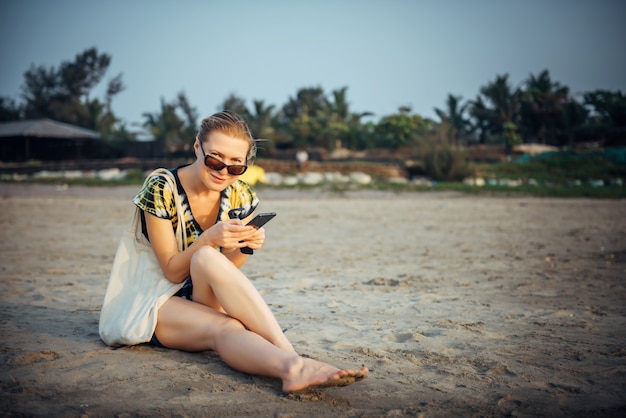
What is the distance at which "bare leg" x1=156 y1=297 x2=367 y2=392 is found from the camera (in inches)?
87.3

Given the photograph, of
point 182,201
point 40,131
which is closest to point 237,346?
point 182,201

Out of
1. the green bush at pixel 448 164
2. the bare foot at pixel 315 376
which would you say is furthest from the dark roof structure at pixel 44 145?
the bare foot at pixel 315 376

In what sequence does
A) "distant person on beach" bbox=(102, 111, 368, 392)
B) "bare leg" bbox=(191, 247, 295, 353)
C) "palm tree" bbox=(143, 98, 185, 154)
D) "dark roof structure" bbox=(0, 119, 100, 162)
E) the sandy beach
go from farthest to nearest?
"palm tree" bbox=(143, 98, 185, 154) → "dark roof structure" bbox=(0, 119, 100, 162) → "bare leg" bbox=(191, 247, 295, 353) → "distant person on beach" bbox=(102, 111, 368, 392) → the sandy beach

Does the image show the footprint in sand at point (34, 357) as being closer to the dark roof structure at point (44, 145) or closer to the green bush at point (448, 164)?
the green bush at point (448, 164)

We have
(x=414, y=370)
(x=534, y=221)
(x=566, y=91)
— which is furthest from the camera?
(x=566, y=91)

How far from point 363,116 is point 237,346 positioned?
3471cm

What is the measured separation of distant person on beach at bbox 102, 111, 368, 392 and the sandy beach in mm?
104

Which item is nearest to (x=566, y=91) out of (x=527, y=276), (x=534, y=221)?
(x=534, y=221)

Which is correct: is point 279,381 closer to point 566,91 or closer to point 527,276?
point 527,276

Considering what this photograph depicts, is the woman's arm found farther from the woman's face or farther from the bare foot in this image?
the bare foot

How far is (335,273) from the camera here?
211 inches

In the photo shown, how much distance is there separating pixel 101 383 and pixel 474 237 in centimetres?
681

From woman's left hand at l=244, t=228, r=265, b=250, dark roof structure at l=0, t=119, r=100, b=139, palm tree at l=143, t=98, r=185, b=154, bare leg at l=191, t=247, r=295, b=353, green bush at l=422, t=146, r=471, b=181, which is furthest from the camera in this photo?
palm tree at l=143, t=98, r=185, b=154

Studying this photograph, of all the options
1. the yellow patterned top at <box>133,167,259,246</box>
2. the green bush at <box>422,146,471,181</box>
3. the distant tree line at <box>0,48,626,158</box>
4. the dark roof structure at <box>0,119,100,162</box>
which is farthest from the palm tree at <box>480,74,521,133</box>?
the yellow patterned top at <box>133,167,259,246</box>
